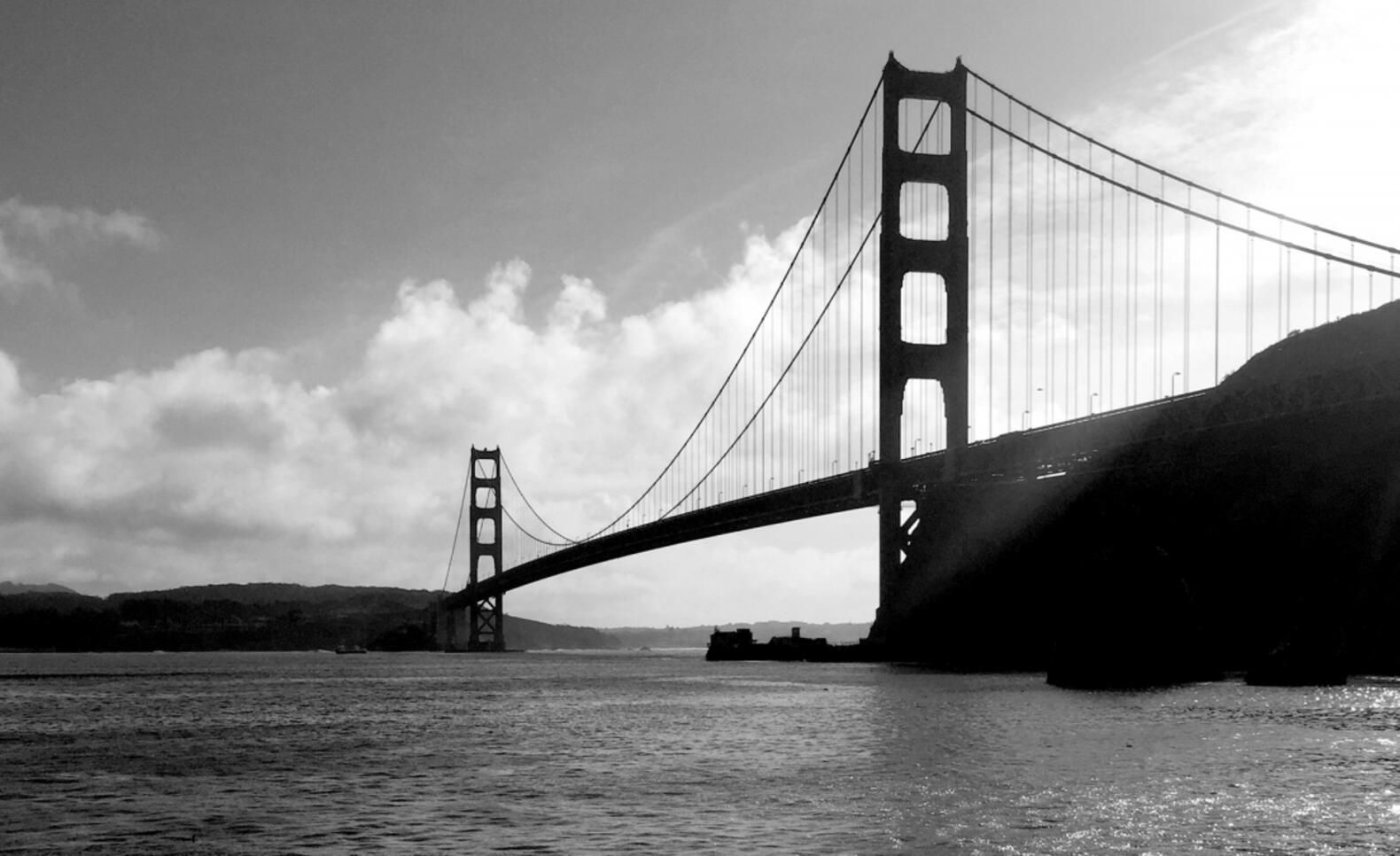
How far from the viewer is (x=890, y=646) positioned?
3332 inches

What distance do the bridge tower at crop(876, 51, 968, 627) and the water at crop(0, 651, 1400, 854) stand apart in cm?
2961

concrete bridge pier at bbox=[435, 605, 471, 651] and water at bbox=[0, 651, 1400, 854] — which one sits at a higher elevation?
water at bbox=[0, 651, 1400, 854]

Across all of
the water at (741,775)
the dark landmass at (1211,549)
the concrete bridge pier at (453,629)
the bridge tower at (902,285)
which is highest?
the bridge tower at (902,285)

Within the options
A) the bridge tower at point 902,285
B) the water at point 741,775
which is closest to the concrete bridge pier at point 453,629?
the bridge tower at point 902,285

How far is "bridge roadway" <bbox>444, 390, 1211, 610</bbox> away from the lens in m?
68.7

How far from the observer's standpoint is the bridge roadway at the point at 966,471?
68.7 meters

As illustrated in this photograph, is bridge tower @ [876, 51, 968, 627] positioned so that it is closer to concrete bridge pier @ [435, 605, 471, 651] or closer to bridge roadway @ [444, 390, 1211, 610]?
bridge roadway @ [444, 390, 1211, 610]

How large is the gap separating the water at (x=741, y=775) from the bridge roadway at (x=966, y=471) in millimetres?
18745

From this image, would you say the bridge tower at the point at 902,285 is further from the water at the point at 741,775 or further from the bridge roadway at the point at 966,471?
the water at the point at 741,775

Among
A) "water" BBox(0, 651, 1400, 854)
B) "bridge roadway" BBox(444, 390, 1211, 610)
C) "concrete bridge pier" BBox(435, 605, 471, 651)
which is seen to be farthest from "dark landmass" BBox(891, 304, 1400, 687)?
"concrete bridge pier" BBox(435, 605, 471, 651)

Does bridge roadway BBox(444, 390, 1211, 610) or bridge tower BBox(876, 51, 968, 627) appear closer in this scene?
bridge roadway BBox(444, 390, 1211, 610)

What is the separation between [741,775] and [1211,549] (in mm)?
45318

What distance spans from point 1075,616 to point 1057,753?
30.7 m

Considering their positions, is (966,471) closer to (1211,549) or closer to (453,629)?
(1211,549)
